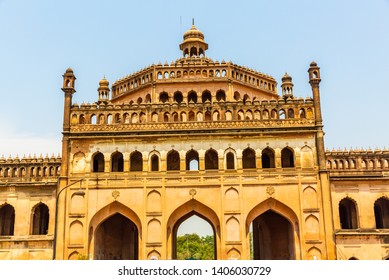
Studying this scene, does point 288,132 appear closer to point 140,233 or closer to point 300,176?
point 300,176

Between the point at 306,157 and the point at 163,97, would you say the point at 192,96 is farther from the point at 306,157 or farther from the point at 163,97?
the point at 306,157

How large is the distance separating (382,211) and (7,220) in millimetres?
23259

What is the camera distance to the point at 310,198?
1056 inches

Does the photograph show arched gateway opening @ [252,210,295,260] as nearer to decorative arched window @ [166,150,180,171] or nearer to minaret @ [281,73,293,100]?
decorative arched window @ [166,150,180,171]

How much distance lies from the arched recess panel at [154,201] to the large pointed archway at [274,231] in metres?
5.11

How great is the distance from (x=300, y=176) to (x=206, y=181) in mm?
5309

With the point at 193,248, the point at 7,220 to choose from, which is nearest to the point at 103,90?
the point at 7,220

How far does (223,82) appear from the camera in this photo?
31.9m

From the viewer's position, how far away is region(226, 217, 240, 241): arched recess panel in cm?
2642

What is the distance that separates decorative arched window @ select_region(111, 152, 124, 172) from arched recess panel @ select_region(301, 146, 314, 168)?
10686 millimetres

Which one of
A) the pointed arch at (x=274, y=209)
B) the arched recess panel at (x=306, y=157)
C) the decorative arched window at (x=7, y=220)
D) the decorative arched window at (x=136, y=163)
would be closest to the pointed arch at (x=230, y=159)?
the pointed arch at (x=274, y=209)

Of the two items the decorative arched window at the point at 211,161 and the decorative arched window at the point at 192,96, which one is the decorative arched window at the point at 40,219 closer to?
the decorative arched window at the point at 211,161

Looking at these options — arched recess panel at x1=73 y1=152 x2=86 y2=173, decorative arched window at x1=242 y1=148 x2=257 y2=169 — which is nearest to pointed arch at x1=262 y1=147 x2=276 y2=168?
decorative arched window at x1=242 y1=148 x2=257 y2=169

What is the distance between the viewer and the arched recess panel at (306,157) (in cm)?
2734
